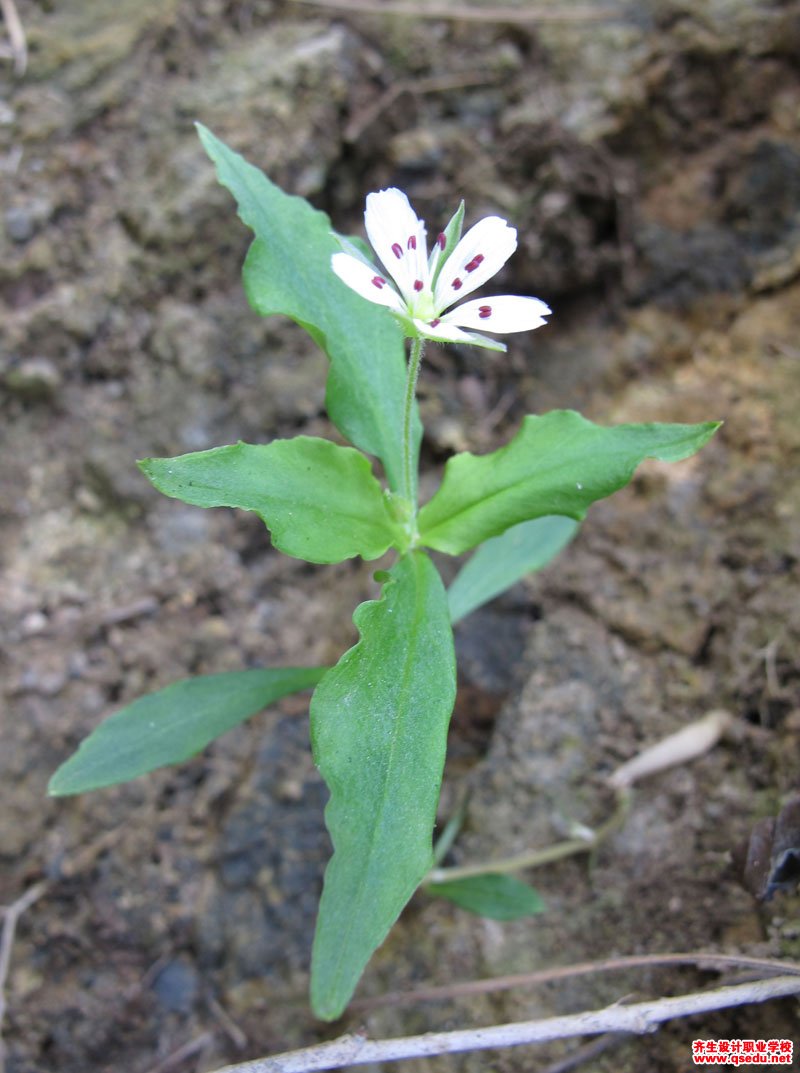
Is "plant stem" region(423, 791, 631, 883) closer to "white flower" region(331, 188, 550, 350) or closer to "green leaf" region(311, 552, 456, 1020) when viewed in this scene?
"green leaf" region(311, 552, 456, 1020)

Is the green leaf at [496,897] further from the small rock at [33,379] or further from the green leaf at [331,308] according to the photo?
the small rock at [33,379]

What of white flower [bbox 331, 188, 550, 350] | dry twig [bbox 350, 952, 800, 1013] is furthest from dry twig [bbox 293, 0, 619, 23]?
dry twig [bbox 350, 952, 800, 1013]

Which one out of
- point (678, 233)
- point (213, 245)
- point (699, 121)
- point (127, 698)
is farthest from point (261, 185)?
point (699, 121)

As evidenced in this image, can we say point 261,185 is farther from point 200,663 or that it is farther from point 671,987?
point 671,987

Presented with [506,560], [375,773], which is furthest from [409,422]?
[375,773]

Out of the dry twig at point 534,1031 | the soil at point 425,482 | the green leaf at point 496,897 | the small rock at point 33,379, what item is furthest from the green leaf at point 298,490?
the small rock at point 33,379

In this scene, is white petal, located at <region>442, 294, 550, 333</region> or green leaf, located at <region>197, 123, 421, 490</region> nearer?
white petal, located at <region>442, 294, 550, 333</region>
